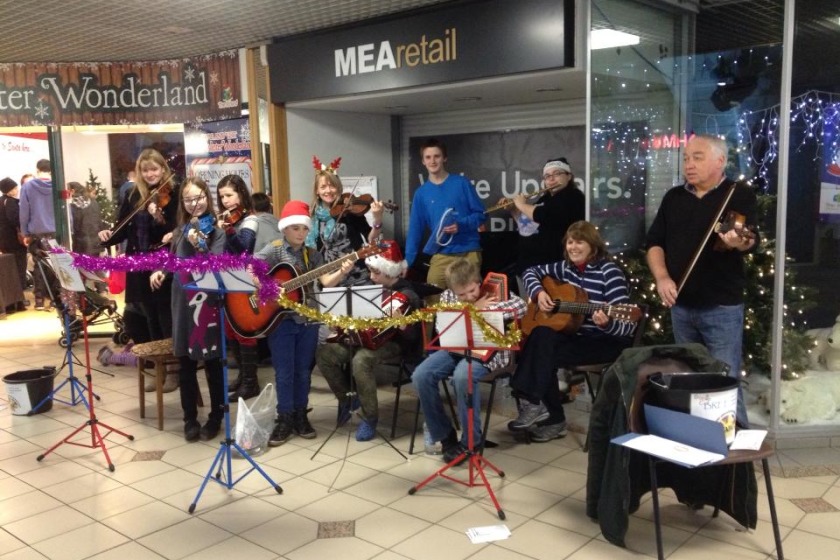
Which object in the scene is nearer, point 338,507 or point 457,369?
point 338,507

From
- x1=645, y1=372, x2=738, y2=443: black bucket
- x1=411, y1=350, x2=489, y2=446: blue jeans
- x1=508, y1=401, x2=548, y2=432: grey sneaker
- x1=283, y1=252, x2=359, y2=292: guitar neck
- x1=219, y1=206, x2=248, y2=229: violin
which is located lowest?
x1=508, y1=401, x2=548, y2=432: grey sneaker

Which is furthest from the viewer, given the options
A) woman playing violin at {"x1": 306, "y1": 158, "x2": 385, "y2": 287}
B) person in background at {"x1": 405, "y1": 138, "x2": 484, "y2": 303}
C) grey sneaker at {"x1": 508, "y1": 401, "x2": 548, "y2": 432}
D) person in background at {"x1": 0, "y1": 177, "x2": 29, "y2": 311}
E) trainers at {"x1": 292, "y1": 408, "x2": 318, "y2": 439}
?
person in background at {"x1": 0, "y1": 177, "x2": 29, "y2": 311}

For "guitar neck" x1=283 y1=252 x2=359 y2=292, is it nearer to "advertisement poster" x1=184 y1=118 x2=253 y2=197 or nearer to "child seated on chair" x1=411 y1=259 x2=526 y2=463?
"child seated on chair" x1=411 y1=259 x2=526 y2=463

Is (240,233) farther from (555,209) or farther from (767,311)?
(767,311)

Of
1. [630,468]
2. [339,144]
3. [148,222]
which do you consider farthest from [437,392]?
[339,144]

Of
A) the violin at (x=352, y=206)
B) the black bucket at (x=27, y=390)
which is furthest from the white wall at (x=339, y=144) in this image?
the black bucket at (x=27, y=390)

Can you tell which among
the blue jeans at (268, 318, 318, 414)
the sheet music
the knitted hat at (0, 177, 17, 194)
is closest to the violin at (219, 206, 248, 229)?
the blue jeans at (268, 318, 318, 414)

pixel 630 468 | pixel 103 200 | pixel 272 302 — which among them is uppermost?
pixel 103 200

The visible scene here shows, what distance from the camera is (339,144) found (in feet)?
20.7

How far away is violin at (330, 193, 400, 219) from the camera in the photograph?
4922 millimetres

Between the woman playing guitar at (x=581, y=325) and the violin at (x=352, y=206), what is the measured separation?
1457mm

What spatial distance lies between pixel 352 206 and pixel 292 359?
135 centimetres

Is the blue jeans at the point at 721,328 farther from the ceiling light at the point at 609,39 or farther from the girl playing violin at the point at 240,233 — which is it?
the girl playing violin at the point at 240,233

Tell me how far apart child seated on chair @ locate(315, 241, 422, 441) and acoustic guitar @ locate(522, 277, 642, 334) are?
64 cm
